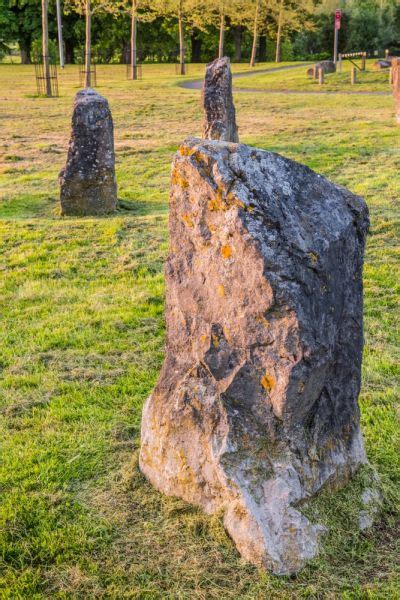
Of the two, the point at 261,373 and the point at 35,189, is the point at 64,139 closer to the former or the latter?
the point at 35,189

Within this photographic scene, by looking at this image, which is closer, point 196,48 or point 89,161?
point 89,161

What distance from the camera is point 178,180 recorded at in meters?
4.05

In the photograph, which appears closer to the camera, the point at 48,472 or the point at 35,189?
the point at 48,472

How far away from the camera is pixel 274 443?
387 cm

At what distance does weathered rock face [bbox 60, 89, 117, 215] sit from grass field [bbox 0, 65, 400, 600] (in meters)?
0.42

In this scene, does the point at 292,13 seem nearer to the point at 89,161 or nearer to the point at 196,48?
the point at 196,48

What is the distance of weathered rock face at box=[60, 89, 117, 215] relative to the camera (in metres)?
12.0

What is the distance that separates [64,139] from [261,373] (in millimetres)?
18133

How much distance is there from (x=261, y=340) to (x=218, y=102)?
44.6 feet

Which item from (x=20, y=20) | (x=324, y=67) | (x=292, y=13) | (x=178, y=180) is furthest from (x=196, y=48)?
(x=178, y=180)

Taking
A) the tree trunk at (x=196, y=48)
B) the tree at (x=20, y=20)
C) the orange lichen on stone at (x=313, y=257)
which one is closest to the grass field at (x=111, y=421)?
the orange lichen on stone at (x=313, y=257)

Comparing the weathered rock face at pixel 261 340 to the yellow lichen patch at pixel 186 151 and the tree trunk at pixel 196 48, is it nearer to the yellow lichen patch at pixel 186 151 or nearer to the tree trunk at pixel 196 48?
the yellow lichen patch at pixel 186 151

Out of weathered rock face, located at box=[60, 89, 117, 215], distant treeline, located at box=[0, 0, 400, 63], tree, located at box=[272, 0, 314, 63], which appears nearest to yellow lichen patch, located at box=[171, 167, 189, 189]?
weathered rock face, located at box=[60, 89, 117, 215]


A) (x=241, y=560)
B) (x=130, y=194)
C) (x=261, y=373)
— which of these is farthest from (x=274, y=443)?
(x=130, y=194)
